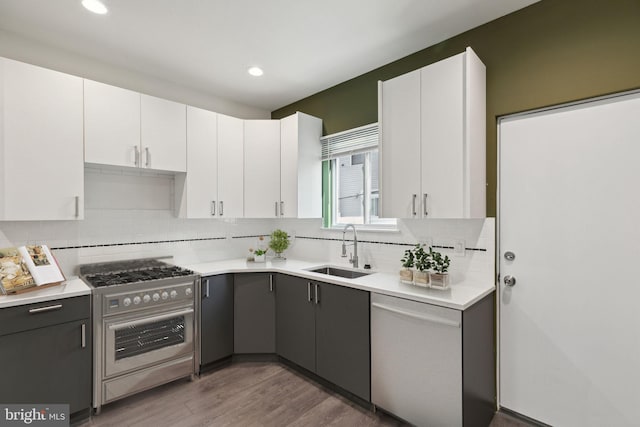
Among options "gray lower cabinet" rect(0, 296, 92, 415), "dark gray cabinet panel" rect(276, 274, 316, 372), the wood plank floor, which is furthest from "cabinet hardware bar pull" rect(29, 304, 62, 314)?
"dark gray cabinet panel" rect(276, 274, 316, 372)

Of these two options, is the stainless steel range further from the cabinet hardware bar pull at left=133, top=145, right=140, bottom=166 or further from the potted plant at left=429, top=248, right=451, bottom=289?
the potted plant at left=429, top=248, right=451, bottom=289

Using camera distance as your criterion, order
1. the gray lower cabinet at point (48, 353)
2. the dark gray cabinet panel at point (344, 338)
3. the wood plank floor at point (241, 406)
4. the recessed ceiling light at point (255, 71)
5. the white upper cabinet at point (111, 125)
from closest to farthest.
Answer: the gray lower cabinet at point (48, 353)
the wood plank floor at point (241, 406)
the dark gray cabinet panel at point (344, 338)
the white upper cabinet at point (111, 125)
the recessed ceiling light at point (255, 71)

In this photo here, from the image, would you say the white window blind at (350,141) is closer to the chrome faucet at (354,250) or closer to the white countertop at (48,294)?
the chrome faucet at (354,250)

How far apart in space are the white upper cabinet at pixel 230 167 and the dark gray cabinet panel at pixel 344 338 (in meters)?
1.39

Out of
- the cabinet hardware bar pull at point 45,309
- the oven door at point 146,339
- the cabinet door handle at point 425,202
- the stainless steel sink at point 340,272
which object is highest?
the cabinet door handle at point 425,202

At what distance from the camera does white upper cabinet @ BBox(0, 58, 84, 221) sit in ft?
6.92

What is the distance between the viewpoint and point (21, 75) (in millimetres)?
2152

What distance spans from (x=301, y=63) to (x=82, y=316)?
8.64 feet

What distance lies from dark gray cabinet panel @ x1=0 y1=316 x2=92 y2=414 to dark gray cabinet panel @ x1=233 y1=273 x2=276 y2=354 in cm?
116

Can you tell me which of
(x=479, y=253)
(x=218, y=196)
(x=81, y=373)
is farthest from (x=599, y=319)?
(x=81, y=373)

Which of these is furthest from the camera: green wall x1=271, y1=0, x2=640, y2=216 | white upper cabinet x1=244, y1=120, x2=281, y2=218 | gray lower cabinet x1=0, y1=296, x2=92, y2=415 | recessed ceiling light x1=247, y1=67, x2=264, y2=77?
white upper cabinet x1=244, y1=120, x2=281, y2=218

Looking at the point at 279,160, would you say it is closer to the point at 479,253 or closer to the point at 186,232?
the point at 186,232

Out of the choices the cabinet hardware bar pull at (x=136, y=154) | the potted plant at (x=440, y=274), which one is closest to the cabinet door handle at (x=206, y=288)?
the cabinet hardware bar pull at (x=136, y=154)

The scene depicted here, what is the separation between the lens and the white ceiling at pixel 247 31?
6.72 feet
